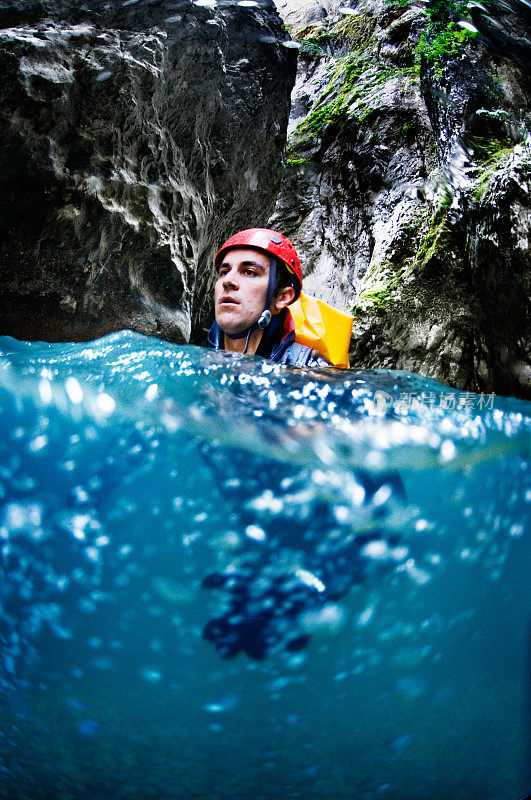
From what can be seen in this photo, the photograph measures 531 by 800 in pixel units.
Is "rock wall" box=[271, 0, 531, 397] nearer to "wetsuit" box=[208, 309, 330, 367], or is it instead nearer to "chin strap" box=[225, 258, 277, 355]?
"wetsuit" box=[208, 309, 330, 367]

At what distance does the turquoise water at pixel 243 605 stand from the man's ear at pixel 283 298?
153cm

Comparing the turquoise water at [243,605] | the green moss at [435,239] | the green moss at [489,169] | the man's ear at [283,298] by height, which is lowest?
the turquoise water at [243,605]

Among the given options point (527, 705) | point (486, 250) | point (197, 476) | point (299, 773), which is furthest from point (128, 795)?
point (486, 250)

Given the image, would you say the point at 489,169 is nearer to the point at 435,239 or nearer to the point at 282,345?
the point at 435,239

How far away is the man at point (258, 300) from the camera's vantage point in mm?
2908

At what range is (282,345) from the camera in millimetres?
2920

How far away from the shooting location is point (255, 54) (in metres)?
3.35

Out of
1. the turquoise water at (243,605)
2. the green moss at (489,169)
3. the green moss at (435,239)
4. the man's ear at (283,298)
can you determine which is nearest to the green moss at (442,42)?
the green moss at (489,169)

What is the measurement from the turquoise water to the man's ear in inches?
60.1

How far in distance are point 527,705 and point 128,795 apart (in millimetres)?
1289

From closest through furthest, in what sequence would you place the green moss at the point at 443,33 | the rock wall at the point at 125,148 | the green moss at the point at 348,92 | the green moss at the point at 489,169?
the rock wall at the point at 125,148
the green moss at the point at 489,169
the green moss at the point at 443,33
the green moss at the point at 348,92

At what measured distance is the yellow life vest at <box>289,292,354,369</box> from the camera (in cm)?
327

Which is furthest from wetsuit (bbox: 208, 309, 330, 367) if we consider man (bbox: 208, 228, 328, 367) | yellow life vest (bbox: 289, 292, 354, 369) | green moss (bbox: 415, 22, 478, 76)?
green moss (bbox: 415, 22, 478, 76)

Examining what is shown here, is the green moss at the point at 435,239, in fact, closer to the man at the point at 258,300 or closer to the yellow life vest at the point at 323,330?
the yellow life vest at the point at 323,330
